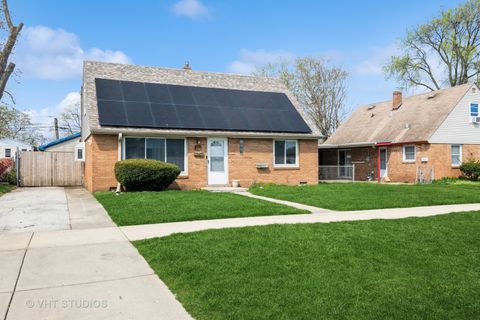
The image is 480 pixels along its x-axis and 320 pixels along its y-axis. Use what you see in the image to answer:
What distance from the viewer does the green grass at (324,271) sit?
3924 millimetres

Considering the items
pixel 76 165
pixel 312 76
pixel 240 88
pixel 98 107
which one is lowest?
pixel 76 165

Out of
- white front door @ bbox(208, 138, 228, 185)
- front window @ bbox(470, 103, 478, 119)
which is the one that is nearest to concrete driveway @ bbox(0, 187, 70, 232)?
white front door @ bbox(208, 138, 228, 185)

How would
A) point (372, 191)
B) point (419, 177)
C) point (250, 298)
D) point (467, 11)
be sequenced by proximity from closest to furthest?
point (250, 298)
point (372, 191)
point (419, 177)
point (467, 11)

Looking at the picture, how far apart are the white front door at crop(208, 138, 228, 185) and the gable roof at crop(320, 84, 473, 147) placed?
471 inches

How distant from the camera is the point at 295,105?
20766 mm

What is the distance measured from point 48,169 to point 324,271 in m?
18.4

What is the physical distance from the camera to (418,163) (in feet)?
75.7

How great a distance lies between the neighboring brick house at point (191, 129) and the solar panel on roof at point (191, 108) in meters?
0.04

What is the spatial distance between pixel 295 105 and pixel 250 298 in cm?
1741

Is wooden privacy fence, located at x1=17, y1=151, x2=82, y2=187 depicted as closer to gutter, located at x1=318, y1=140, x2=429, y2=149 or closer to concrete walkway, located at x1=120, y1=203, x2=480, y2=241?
concrete walkway, located at x1=120, y1=203, x2=480, y2=241

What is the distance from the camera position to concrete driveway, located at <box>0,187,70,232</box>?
8477 mm

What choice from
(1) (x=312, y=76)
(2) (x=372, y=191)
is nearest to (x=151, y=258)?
(2) (x=372, y=191)

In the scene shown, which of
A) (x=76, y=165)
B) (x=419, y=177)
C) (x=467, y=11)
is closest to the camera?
(x=76, y=165)

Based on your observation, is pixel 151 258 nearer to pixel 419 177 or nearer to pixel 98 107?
pixel 98 107
